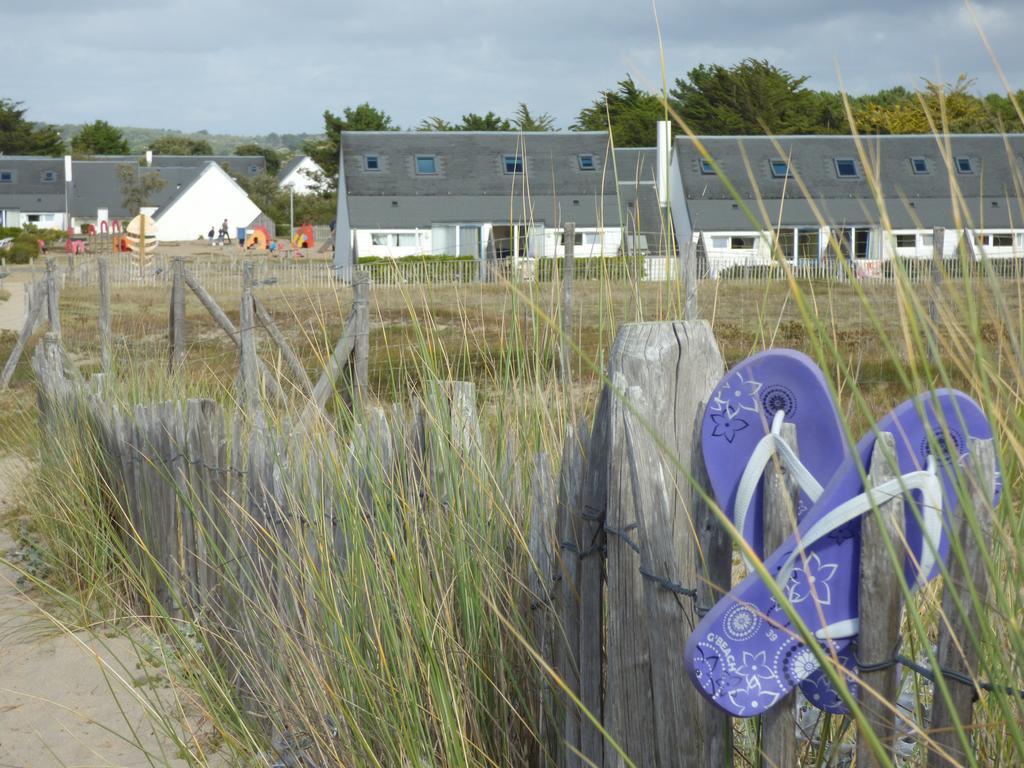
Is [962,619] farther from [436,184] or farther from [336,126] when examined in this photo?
[336,126]

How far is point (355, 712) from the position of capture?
244 centimetres

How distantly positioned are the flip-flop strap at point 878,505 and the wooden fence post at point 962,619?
0.12 ft

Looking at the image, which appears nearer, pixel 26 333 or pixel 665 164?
pixel 665 164

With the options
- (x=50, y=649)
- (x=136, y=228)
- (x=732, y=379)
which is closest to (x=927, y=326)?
(x=732, y=379)

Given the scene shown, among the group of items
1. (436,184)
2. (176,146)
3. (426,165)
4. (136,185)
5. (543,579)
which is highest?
(176,146)

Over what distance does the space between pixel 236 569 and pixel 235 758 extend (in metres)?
1.21

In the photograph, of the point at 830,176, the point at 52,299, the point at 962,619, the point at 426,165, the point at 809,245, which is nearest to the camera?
the point at 962,619

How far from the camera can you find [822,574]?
1.39 m

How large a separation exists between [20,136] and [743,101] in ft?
179

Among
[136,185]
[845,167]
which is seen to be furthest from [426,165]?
[136,185]

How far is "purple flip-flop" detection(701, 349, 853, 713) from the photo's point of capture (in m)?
1.54

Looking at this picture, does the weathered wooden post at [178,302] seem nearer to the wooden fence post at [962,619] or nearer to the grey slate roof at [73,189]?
the wooden fence post at [962,619]

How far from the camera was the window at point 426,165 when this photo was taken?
39.6m

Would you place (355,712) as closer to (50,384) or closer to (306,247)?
(50,384)
